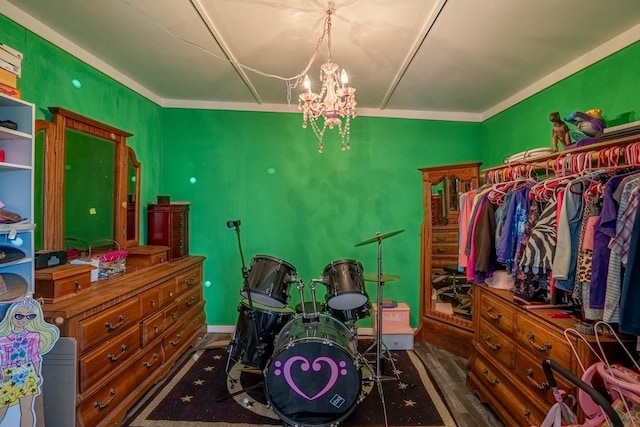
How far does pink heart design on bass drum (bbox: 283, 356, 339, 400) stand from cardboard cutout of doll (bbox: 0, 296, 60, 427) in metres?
1.20

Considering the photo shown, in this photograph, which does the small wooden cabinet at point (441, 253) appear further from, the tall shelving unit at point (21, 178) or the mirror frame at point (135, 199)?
the tall shelving unit at point (21, 178)

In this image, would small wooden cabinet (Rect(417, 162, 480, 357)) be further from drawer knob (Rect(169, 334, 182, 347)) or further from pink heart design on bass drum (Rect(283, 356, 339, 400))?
drawer knob (Rect(169, 334, 182, 347))

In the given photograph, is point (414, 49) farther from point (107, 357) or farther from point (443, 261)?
point (107, 357)

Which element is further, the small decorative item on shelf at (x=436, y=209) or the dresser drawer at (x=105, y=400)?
the small decorative item on shelf at (x=436, y=209)

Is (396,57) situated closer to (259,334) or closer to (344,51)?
(344,51)

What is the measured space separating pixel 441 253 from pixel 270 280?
188cm

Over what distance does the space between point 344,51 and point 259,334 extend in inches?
83.2

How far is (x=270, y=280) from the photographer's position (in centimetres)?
223

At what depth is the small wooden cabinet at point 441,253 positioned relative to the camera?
10.2 feet

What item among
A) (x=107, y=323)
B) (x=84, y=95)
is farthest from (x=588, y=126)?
(x=84, y=95)

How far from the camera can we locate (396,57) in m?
2.31

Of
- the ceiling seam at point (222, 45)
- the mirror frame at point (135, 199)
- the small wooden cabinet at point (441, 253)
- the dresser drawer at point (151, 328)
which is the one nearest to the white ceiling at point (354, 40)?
the ceiling seam at point (222, 45)

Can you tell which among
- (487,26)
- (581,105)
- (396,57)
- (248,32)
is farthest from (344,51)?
(581,105)

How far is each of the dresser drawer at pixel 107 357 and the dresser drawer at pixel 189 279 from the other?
2.15 feet
